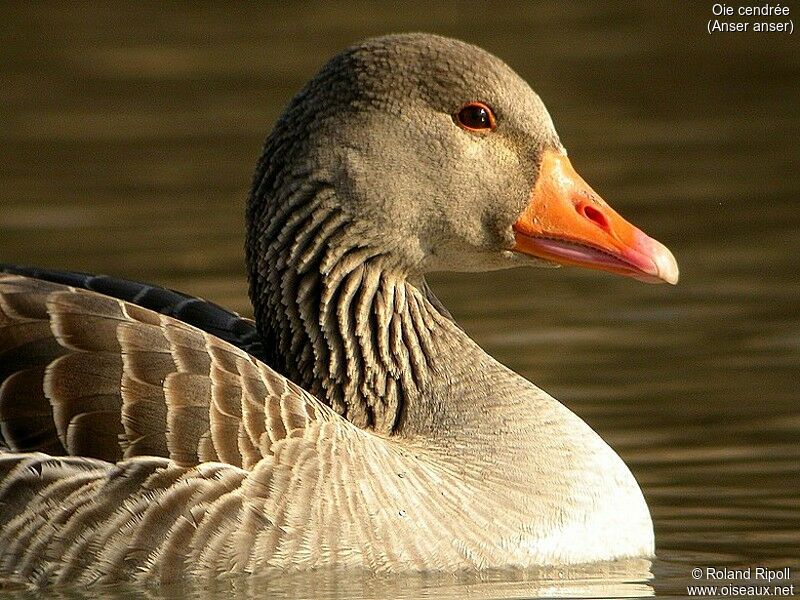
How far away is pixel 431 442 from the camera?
32.4ft

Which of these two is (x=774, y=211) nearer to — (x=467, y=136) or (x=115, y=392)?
(x=467, y=136)

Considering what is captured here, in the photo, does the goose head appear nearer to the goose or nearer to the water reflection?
the goose

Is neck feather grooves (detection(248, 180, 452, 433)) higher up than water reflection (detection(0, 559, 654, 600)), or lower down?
higher up

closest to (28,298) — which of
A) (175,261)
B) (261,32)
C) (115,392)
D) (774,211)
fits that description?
(115,392)

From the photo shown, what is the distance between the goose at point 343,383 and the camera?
906 centimetres

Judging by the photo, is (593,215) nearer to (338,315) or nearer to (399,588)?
(338,315)

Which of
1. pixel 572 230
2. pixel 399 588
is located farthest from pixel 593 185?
pixel 399 588

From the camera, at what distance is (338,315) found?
10.0m

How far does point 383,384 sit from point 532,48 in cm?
1365

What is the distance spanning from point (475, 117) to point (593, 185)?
779 centimetres

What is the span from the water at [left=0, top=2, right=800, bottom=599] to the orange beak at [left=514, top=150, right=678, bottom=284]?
1553 millimetres

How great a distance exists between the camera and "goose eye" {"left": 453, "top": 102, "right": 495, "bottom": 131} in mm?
9820

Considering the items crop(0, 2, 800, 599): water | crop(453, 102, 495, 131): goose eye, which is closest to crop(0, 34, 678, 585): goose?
crop(453, 102, 495, 131): goose eye

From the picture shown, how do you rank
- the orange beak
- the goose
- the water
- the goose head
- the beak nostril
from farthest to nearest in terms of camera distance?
1. the water
2. the beak nostril
3. the orange beak
4. the goose head
5. the goose
